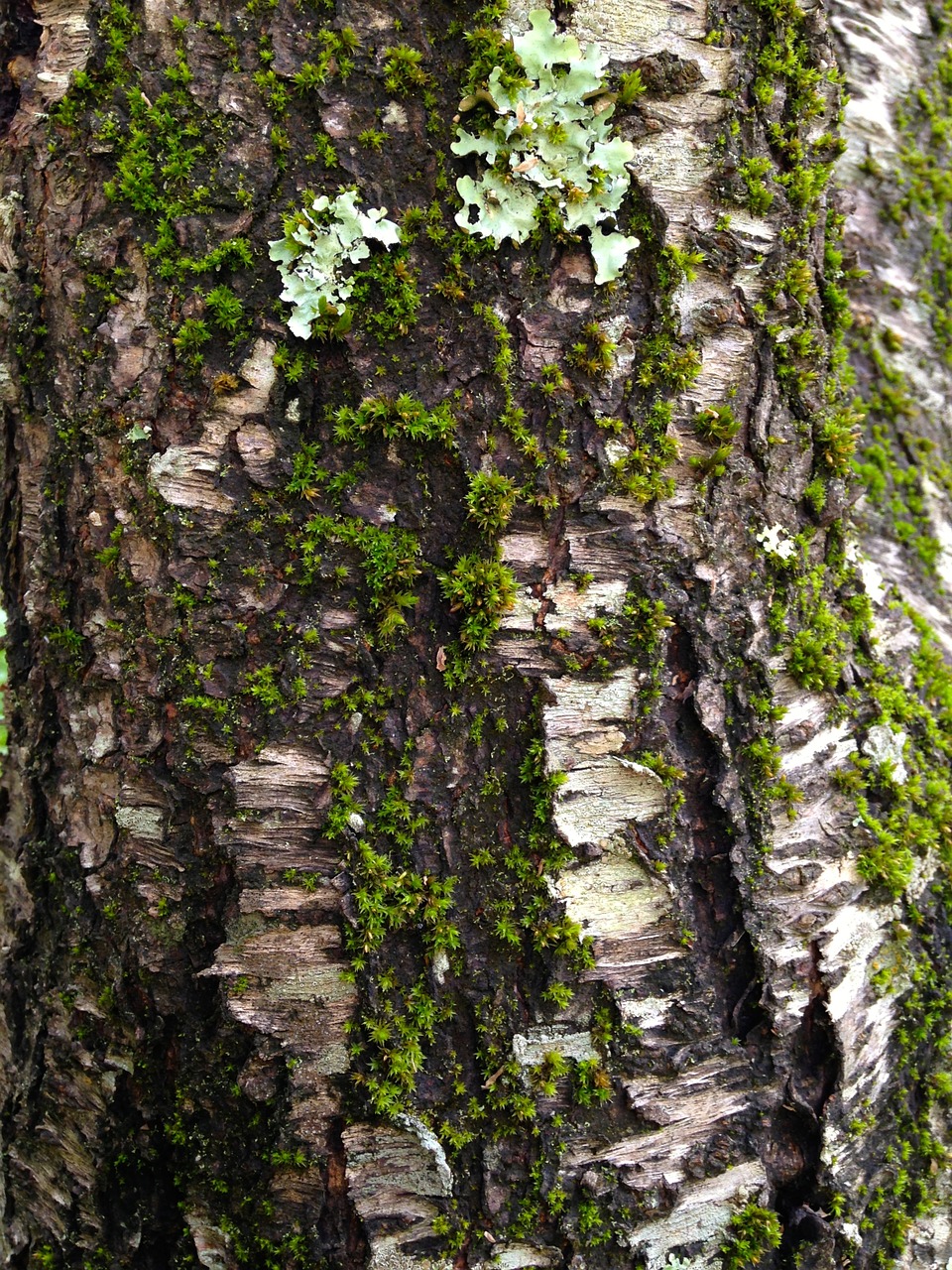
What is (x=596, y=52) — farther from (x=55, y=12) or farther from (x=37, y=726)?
(x=37, y=726)

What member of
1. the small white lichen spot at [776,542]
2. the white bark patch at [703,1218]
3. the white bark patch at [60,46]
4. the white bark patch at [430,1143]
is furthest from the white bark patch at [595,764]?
the white bark patch at [60,46]

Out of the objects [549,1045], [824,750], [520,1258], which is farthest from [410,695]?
[520,1258]

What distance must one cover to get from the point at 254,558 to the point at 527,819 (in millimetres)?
747

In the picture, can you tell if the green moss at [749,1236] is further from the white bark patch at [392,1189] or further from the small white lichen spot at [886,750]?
the small white lichen spot at [886,750]

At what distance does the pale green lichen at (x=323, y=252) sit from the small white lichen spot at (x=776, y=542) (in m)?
1.00

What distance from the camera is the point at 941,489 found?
2.85 meters

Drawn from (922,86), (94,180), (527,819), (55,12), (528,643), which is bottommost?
(527,819)

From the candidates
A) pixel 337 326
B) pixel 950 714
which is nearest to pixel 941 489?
pixel 950 714

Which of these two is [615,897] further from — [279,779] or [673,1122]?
[279,779]

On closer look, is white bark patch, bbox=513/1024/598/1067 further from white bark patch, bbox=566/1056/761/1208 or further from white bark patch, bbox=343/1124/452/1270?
white bark patch, bbox=343/1124/452/1270

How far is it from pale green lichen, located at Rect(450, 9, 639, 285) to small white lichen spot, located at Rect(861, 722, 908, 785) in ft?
4.00

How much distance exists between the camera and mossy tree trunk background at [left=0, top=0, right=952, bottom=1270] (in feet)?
5.44

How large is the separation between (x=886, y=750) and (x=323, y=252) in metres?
1.68

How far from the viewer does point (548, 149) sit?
67.9 inches
